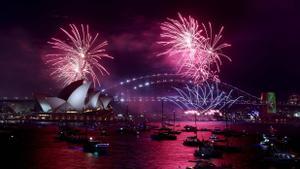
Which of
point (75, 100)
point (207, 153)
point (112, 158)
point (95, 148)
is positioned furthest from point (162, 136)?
point (75, 100)

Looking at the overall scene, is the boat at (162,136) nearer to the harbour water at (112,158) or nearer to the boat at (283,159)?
the harbour water at (112,158)

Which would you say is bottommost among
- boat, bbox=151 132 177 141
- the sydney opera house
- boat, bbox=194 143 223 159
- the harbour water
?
the harbour water

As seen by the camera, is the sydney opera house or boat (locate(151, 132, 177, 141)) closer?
boat (locate(151, 132, 177, 141))

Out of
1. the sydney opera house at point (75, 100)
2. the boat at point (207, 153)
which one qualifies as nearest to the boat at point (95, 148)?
the boat at point (207, 153)

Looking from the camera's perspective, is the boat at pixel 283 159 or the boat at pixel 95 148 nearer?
the boat at pixel 283 159

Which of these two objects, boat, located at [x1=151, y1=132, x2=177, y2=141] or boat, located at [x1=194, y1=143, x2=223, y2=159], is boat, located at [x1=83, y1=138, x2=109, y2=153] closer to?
boat, located at [x1=194, y1=143, x2=223, y2=159]

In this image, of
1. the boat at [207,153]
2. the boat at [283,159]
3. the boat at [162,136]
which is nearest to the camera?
the boat at [283,159]

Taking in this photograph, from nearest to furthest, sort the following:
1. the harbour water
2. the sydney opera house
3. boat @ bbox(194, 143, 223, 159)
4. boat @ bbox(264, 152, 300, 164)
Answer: boat @ bbox(264, 152, 300, 164) → the harbour water → boat @ bbox(194, 143, 223, 159) → the sydney opera house

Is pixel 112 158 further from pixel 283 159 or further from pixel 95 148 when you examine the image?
pixel 283 159

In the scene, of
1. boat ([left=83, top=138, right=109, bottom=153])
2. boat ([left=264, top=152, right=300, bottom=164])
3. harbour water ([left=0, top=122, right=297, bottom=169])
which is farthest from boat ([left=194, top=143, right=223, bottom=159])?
boat ([left=83, top=138, right=109, bottom=153])

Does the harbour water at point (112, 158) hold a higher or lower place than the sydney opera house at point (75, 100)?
lower
